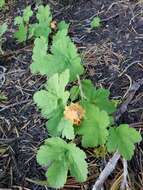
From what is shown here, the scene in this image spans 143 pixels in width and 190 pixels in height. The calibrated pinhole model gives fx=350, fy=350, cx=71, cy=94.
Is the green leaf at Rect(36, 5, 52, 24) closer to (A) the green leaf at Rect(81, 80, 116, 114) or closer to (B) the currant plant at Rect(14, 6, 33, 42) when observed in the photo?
(B) the currant plant at Rect(14, 6, 33, 42)

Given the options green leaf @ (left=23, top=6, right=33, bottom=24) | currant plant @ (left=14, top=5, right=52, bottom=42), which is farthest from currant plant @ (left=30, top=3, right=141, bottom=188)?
green leaf @ (left=23, top=6, right=33, bottom=24)

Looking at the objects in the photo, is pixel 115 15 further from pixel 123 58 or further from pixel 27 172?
pixel 27 172

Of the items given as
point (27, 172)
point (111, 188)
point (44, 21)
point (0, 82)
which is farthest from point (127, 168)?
point (44, 21)

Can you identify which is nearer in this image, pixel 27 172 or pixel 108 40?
pixel 27 172

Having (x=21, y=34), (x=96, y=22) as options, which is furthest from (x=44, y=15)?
(x=96, y=22)

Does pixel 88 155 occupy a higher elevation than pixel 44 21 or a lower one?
lower

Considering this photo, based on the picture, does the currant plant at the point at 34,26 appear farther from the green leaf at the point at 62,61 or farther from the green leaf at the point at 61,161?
the green leaf at the point at 61,161
